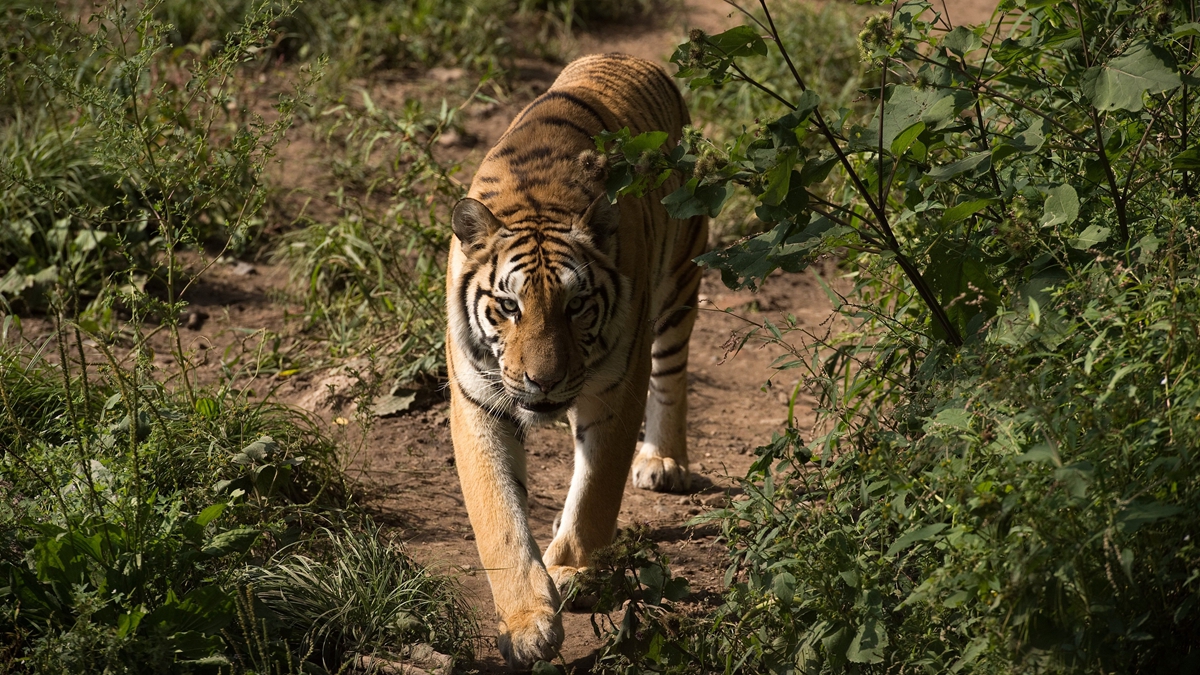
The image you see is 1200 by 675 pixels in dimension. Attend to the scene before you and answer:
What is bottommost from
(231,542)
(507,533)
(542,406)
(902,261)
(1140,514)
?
(507,533)

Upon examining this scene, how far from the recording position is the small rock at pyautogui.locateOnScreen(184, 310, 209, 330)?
5711 millimetres

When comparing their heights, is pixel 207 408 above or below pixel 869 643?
below

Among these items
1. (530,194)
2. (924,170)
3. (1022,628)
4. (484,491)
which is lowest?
(484,491)

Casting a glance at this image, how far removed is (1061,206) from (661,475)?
7.49 ft

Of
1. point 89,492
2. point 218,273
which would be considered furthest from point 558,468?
point 218,273

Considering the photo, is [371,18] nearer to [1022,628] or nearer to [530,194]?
[530,194]

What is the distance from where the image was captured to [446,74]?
7789 millimetres

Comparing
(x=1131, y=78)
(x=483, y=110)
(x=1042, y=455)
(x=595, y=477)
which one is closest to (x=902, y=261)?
(x=1131, y=78)

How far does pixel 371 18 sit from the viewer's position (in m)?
7.91

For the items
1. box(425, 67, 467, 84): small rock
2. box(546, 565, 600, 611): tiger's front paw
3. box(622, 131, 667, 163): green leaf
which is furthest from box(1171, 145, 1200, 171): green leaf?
box(425, 67, 467, 84): small rock

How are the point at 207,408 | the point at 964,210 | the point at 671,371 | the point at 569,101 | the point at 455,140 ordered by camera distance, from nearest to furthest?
the point at 964,210 → the point at 207,408 → the point at 569,101 → the point at 671,371 → the point at 455,140

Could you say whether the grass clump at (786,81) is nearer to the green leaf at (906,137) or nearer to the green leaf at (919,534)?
the green leaf at (906,137)

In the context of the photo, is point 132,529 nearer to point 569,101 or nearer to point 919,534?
point 919,534

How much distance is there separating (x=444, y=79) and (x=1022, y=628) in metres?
6.31
